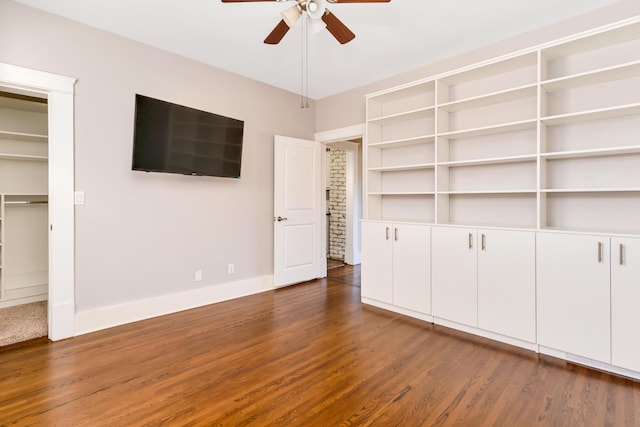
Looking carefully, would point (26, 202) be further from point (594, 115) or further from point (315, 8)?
point (594, 115)

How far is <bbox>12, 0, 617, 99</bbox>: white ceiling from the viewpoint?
2.61 m

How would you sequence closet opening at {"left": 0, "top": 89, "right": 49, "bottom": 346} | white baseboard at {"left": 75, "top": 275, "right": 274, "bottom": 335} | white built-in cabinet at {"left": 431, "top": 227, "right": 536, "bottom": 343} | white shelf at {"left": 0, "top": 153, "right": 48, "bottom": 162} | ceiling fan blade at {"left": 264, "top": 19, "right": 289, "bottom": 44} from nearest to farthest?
ceiling fan blade at {"left": 264, "top": 19, "right": 289, "bottom": 44}
white built-in cabinet at {"left": 431, "top": 227, "right": 536, "bottom": 343}
white baseboard at {"left": 75, "top": 275, "right": 274, "bottom": 335}
white shelf at {"left": 0, "top": 153, "right": 48, "bottom": 162}
closet opening at {"left": 0, "top": 89, "right": 49, "bottom": 346}

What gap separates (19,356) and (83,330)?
47cm

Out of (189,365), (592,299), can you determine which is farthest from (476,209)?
(189,365)

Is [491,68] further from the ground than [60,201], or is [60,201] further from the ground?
[491,68]

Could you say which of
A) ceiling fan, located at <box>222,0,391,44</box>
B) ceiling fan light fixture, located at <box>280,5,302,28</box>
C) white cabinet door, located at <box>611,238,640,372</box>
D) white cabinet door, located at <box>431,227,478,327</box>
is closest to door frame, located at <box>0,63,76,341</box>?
ceiling fan, located at <box>222,0,391,44</box>

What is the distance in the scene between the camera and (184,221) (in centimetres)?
355

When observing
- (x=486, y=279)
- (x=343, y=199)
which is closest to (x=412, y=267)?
(x=486, y=279)

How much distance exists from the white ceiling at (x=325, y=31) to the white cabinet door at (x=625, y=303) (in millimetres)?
1941

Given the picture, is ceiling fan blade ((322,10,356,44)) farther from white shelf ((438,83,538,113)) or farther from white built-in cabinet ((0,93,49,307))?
white built-in cabinet ((0,93,49,307))

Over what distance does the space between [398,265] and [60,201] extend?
3.16 meters

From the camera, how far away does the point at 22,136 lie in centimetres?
351

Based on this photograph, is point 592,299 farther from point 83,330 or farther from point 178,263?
point 83,330

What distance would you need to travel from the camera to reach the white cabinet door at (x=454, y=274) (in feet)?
9.50
